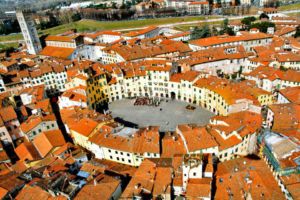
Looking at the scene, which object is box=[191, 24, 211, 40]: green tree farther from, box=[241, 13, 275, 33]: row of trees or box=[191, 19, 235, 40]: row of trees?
box=[241, 13, 275, 33]: row of trees

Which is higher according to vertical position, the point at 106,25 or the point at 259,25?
the point at 106,25

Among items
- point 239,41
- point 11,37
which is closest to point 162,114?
point 239,41

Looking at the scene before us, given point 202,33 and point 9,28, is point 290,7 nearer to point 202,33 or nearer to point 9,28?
point 202,33

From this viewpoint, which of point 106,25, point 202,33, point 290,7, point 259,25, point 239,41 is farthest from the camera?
point 106,25

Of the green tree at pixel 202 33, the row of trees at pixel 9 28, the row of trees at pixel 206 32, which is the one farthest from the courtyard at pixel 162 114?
the row of trees at pixel 9 28

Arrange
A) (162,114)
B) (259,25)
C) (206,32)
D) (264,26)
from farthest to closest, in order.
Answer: (206,32), (259,25), (264,26), (162,114)

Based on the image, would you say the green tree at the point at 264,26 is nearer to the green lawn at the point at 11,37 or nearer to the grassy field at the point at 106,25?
the grassy field at the point at 106,25

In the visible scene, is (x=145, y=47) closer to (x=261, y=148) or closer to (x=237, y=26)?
(x=237, y=26)

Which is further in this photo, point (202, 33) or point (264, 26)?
point (202, 33)

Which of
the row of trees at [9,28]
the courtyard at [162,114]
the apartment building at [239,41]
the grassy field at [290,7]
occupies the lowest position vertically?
the courtyard at [162,114]
